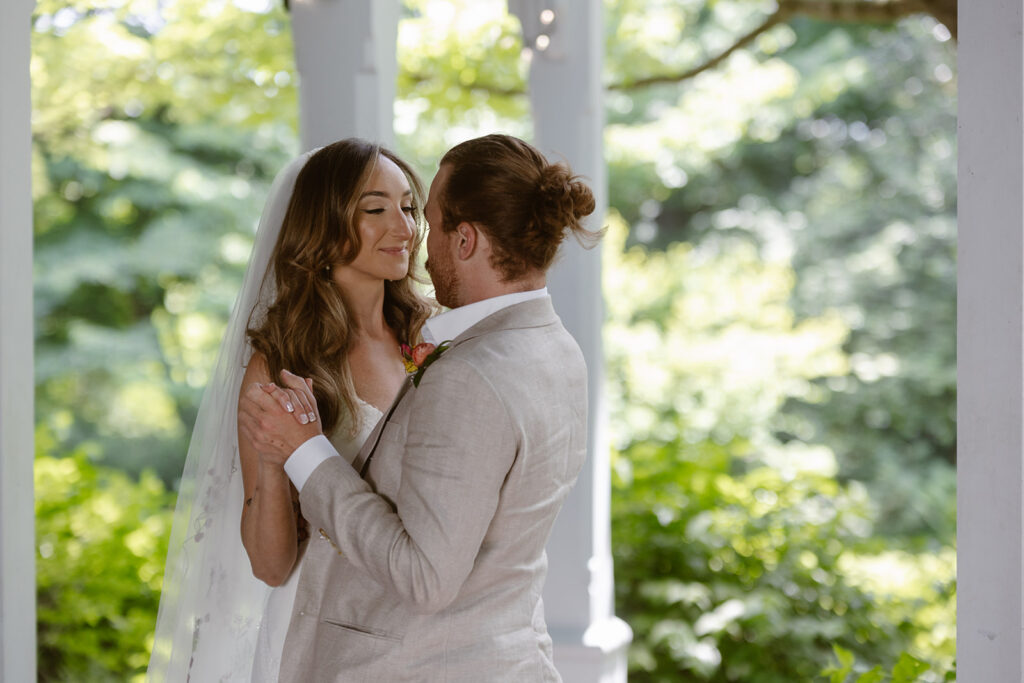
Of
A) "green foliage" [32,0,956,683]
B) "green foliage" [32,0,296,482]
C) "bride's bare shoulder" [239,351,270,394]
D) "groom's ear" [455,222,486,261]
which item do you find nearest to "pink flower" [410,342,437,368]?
"groom's ear" [455,222,486,261]

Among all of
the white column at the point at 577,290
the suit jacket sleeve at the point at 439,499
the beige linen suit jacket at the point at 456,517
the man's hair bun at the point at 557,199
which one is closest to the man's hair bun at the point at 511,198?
the man's hair bun at the point at 557,199

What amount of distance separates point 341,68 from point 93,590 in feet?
11.3

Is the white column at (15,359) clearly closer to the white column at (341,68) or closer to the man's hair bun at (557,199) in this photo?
the white column at (341,68)

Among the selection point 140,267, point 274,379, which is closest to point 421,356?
point 274,379

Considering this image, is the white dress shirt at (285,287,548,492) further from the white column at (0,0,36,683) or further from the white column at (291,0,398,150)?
the white column at (291,0,398,150)

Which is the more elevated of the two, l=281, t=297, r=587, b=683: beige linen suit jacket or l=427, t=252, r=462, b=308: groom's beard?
l=427, t=252, r=462, b=308: groom's beard

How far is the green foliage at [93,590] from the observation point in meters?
4.91

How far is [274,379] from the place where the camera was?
2.18 metres

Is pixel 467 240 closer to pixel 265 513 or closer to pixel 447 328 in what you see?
pixel 447 328

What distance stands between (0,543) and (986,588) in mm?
1893

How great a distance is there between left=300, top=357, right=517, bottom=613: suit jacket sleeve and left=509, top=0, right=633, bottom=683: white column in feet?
5.34

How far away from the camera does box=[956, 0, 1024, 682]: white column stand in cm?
185

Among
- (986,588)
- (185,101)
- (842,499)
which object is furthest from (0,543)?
(185,101)

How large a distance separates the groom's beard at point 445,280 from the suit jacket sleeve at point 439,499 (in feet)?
0.56
